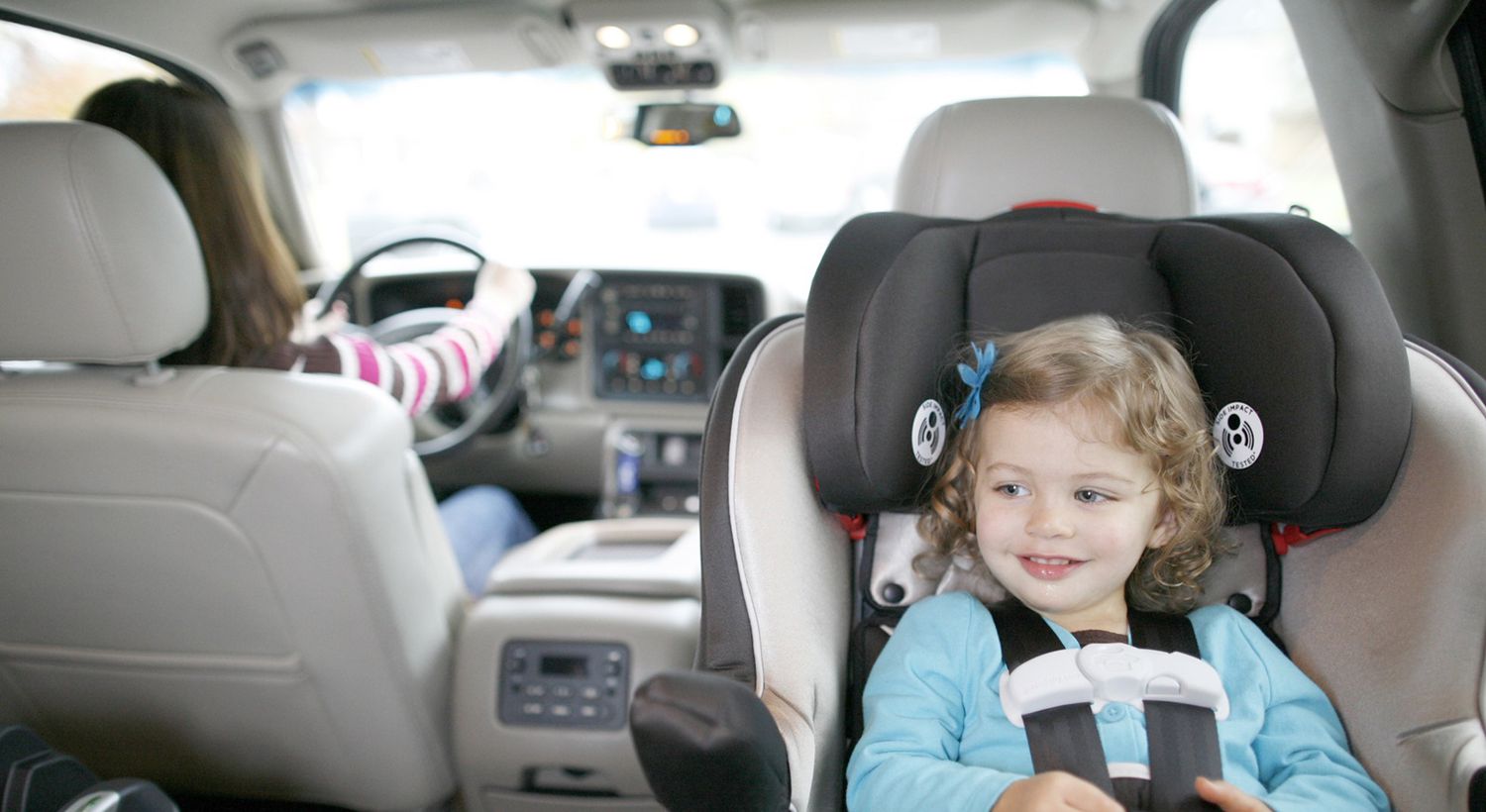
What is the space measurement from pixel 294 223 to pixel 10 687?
6.74 ft

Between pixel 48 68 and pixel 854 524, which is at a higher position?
pixel 48 68

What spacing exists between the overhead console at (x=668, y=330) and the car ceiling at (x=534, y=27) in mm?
710

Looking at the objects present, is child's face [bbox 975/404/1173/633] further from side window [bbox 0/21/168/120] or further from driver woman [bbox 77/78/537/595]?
side window [bbox 0/21/168/120]

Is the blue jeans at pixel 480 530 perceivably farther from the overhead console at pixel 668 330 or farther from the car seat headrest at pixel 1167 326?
the car seat headrest at pixel 1167 326

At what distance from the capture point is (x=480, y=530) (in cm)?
266

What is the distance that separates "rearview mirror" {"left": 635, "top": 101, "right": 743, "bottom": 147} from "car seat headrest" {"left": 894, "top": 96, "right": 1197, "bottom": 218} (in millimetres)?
1191

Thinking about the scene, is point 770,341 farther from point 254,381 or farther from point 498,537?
point 498,537

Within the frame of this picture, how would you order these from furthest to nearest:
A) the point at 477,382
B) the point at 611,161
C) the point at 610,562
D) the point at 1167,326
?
1. the point at 611,161
2. the point at 477,382
3. the point at 610,562
4. the point at 1167,326

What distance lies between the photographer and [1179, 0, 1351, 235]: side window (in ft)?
7.51

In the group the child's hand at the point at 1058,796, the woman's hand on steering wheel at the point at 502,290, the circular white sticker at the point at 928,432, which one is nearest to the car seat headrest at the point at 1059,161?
the circular white sticker at the point at 928,432

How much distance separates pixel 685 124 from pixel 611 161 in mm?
860

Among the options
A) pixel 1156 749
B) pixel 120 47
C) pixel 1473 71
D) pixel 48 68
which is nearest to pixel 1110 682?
pixel 1156 749

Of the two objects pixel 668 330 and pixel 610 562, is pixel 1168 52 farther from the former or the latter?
pixel 610 562

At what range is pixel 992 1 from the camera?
2.48m
